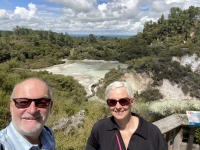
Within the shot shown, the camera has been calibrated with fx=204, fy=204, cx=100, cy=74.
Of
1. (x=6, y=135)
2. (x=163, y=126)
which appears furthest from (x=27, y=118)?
(x=163, y=126)

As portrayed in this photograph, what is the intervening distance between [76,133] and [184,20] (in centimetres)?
3583

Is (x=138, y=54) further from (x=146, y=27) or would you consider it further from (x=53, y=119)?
(x=53, y=119)

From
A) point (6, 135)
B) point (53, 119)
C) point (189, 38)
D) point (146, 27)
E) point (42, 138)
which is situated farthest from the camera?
point (146, 27)

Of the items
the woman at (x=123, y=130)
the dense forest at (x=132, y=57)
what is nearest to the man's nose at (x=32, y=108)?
the woman at (x=123, y=130)

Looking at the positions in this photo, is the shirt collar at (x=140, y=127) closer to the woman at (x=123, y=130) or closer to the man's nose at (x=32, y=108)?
the woman at (x=123, y=130)

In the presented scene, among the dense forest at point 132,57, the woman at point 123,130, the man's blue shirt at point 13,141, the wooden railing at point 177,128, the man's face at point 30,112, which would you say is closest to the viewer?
the man's blue shirt at point 13,141

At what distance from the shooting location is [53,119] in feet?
23.5

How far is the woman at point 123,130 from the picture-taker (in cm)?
137

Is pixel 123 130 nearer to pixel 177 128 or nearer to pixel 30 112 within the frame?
pixel 177 128

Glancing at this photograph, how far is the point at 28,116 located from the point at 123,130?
0.66 meters

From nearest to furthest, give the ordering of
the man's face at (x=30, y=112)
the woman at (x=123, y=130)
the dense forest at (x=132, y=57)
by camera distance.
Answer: the man's face at (x=30, y=112) < the woman at (x=123, y=130) < the dense forest at (x=132, y=57)

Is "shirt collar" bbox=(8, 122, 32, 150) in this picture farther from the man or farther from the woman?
the woman

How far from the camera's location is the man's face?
1208 mm

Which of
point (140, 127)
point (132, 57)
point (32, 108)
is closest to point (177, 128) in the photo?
point (140, 127)
